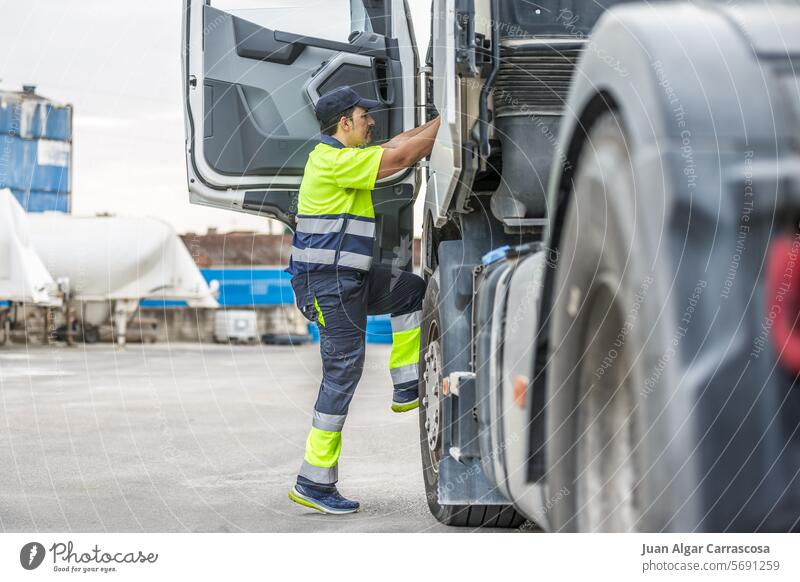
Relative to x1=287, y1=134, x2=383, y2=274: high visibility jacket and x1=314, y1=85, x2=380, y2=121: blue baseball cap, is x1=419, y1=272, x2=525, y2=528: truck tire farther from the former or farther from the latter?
x1=314, y1=85, x2=380, y2=121: blue baseball cap

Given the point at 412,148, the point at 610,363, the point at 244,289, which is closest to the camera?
the point at 610,363

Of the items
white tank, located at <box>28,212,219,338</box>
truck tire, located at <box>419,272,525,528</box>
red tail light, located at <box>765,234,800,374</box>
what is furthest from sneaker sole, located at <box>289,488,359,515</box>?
white tank, located at <box>28,212,219,338</box>

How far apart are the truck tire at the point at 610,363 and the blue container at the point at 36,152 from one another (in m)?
3.89

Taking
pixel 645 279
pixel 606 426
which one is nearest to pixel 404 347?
pixel 606 426

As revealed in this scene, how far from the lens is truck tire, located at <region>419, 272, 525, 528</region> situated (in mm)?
4254

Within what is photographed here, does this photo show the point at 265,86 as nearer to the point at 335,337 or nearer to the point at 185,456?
the point at 335,337

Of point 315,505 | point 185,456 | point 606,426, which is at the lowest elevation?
point 185,456

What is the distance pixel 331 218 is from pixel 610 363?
8.63 ft

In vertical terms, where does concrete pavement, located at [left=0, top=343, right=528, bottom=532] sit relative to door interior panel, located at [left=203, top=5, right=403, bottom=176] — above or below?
below

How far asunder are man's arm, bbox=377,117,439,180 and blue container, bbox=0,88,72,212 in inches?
79.1

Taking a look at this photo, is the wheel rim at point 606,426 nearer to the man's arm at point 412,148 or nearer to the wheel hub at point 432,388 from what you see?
the wheel hub at point 432,388

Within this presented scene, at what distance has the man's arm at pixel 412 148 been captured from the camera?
420cm

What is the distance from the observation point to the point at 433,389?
438 cm

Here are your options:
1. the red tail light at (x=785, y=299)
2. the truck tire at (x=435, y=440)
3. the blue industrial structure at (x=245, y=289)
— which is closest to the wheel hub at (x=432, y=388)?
the truck tire at (x=435, y=440)
